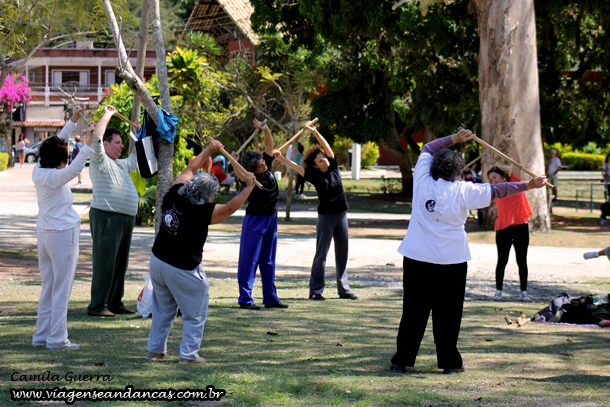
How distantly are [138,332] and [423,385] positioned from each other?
2.79m

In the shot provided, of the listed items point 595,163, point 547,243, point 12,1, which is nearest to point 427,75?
point 547,243

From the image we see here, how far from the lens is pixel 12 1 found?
46.7ft

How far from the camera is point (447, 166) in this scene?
5.27 meters

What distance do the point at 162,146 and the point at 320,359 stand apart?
2.90m

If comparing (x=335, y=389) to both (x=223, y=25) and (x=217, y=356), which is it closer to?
(x=217, y=356)

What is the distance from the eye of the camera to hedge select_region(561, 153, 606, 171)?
43562 millimetres

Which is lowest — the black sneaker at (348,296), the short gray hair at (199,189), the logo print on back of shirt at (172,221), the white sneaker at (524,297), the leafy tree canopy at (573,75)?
the white sneaker at (524,297)

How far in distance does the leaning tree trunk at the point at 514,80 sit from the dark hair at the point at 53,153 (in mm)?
12601

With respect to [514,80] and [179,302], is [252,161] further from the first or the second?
[514,80]

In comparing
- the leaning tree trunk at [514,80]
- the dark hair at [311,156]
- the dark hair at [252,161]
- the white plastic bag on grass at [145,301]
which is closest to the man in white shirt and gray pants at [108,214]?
the white plastic bag on grass at [145,301]

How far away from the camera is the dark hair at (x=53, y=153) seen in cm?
566

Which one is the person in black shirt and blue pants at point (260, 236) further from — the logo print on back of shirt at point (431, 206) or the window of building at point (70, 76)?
the window of building at point (70, 76)

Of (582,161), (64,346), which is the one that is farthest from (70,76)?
(64,346)

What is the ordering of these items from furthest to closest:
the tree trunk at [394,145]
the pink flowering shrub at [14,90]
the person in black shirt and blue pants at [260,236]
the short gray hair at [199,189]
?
the pink flowering shrub at [14,90], the tree trunk at [394,145], the person in black shirt and blue pants at [260,236], the short gray hair at [199,189]
